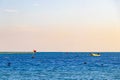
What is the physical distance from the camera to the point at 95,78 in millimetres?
55031

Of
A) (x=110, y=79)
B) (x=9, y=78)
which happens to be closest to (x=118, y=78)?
(x=110, y=79)

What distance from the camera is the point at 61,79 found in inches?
2131

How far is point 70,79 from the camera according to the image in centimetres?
5428

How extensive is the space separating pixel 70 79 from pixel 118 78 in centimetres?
742

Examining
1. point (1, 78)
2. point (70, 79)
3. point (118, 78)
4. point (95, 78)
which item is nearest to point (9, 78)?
point (1, 78)

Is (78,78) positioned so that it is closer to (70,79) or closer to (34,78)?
(70,79)

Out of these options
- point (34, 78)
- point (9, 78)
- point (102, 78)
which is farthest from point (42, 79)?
point (102, 78)

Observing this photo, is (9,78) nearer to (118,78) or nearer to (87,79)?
(87,79)

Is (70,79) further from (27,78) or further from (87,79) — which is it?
(27,78)

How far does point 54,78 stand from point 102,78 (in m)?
7.55

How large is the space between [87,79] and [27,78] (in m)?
9.40

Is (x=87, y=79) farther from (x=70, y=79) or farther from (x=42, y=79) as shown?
(x=42, y=79)

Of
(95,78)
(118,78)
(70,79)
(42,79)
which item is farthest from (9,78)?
(118,78)

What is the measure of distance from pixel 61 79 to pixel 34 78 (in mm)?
4398
